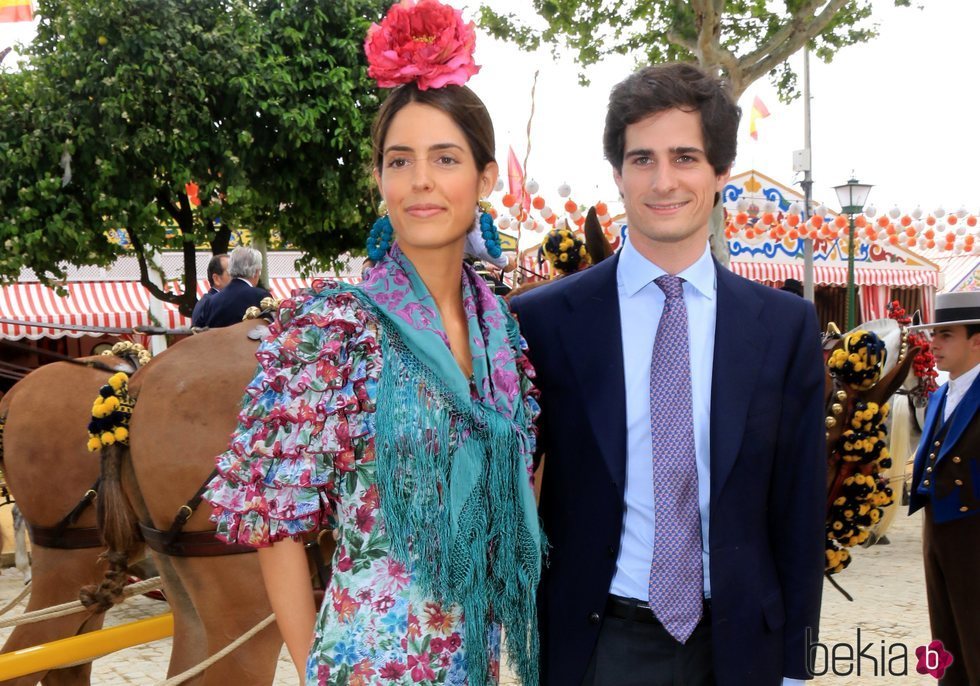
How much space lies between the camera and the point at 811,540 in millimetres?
1891

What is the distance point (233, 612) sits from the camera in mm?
3072

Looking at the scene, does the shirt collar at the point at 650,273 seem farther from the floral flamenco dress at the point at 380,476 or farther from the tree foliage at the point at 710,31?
the tree foliage at the point at 710,31

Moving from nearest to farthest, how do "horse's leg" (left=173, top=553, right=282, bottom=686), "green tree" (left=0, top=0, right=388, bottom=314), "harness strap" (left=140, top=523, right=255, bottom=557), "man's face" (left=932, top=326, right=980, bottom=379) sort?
"horse's leg" (left=173, top=553, right=282, bottom=686), "harness strap" (left=140, top=523, right=255, bottom=557), "man's face" (left=932, top=326, right=980, bottom=379), "green tree" (left=0, top=0, right=388, bottom=314)

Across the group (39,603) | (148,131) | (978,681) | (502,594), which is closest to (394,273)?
(502,594)

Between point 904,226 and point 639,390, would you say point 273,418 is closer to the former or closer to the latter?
point 639,390

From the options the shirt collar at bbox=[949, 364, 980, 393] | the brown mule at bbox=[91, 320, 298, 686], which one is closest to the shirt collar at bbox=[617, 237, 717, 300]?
the brown mule at bbox=[91, 320, 298, 686]

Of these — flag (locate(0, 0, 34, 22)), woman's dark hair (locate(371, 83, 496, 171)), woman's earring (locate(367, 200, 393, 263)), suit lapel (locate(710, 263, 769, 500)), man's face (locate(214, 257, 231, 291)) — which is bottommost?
suit lapel (locate(710, 263, 769, 500))

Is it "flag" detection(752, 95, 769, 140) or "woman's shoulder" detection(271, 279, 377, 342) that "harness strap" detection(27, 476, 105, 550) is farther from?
"flag" detection(752, 95, 769, 140)

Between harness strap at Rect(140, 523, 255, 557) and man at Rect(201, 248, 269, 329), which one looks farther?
man at Rect(201, 248, 269, 329)

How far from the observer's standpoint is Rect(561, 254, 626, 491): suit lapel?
185 cm

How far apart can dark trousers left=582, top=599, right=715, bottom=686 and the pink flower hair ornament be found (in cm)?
118

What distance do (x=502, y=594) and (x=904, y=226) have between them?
564 inches

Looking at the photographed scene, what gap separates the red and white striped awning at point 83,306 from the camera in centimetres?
1430

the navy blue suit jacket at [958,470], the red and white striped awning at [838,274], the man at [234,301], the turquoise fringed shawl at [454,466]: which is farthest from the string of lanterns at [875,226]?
the turquoise fringed shawl at [454,466]
